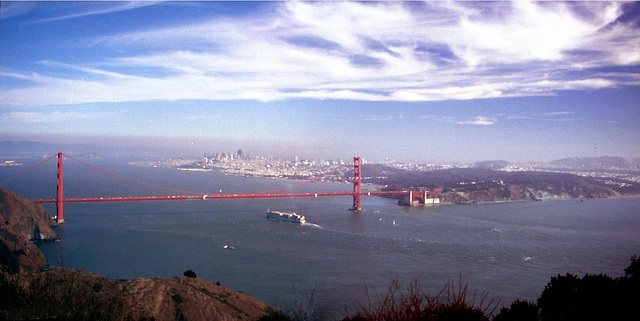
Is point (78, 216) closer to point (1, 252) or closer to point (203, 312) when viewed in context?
point (1, 252)

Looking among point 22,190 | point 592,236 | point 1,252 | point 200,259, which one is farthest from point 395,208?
point 22,190

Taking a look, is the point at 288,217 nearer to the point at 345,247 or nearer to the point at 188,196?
the point at 188,196

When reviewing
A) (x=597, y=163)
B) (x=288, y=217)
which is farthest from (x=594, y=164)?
(x=288, y=217)

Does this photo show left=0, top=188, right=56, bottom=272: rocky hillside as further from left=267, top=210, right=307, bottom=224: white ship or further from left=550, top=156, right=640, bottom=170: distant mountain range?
left=550, top=156, right=640, bottom=170: distant mountain range

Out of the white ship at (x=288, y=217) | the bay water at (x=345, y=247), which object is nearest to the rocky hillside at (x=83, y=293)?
the bay water at (x=345, y=247)

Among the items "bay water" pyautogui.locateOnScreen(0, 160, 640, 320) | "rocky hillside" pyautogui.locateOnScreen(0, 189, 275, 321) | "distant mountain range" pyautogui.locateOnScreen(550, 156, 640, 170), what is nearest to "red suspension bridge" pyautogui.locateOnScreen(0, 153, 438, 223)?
"bay water" pyautogui.locateOnScreen(0, 160, 640, 320)
